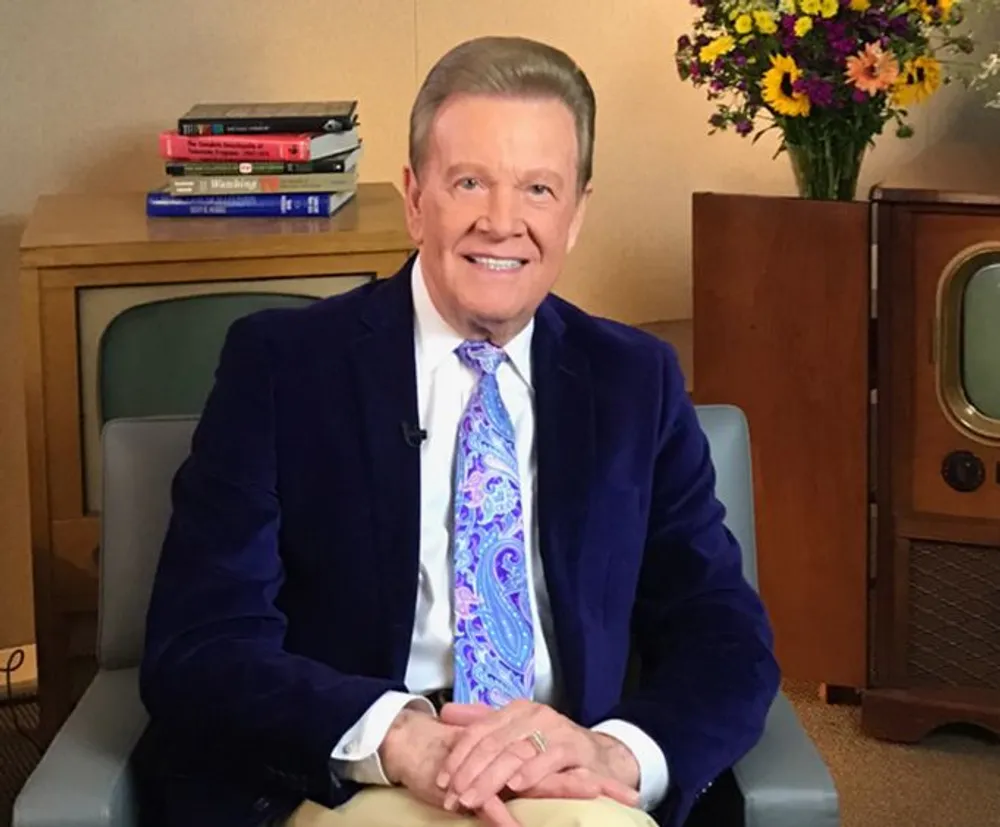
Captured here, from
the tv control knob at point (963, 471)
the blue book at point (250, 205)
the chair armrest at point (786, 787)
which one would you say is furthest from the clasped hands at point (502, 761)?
the tv control knob at point (963, 471)

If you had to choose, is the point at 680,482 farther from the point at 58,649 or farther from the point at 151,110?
the point at 151,110

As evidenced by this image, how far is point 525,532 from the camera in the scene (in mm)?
1715

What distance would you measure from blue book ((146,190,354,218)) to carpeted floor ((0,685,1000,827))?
0.95m

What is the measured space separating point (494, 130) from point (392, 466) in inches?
13.7

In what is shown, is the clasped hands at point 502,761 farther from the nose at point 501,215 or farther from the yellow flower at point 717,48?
the yellow flower at point 717,48

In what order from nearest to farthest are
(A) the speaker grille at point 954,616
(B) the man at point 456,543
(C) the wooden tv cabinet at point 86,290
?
1. (B) the man at point 456,543
2. (C) the wooden tv cabinet at point 86,290
3. (A) the speaker grille at point 954,616

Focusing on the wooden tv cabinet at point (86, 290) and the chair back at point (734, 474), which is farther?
the wooden tv cabinet at point (86, 290)

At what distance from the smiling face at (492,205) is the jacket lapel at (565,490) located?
0.08 m

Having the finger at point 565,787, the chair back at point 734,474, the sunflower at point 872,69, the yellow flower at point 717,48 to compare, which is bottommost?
the finger at point 565,787

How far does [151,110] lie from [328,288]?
0.70m

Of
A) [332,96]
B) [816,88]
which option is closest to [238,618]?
[816,88]

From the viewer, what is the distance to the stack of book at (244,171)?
2494 mm

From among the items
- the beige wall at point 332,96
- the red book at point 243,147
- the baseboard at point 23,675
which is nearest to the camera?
the red book at point 243,147

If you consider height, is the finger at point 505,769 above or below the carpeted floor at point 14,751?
above
